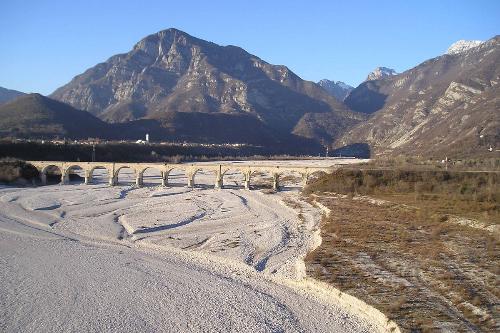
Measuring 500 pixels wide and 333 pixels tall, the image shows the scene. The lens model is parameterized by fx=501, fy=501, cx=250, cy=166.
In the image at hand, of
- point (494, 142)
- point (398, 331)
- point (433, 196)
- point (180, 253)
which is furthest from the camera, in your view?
point (494, 142)

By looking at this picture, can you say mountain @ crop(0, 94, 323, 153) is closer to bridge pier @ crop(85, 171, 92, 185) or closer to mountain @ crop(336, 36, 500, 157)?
mountain @ crop(336, 36, 500, 157)

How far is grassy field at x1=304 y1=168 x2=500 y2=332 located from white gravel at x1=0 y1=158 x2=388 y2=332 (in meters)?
1.39

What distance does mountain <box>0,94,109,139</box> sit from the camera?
395 feet

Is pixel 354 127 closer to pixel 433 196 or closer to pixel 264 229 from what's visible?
pixel 433 196

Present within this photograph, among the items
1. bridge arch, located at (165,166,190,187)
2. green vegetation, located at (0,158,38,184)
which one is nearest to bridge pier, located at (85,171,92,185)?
green vegetation, located at (0,158,38,184)

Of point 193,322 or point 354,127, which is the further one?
point 354,127

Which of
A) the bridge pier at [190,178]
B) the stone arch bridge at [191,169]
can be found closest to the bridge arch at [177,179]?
the stone arch bridge at [191,169]

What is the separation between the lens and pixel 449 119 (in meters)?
115

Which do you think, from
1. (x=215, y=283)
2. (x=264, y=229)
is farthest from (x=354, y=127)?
(x=215, y=283)

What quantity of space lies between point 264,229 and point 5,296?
1732cm

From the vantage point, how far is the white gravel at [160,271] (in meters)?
16.5

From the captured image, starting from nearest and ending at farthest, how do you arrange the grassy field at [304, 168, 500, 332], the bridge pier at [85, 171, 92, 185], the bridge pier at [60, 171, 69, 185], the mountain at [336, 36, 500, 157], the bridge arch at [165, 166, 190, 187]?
1. the grassy field at [304, 168, 500, 332]
2. the bridge arch at [165, 166, 190, 187]
3. the bridge pier at [85, 171, 92, 185]
4. the bridge pier at [60, 171, 69, 185]
5. the mountain at [336, 36, 500, 157]

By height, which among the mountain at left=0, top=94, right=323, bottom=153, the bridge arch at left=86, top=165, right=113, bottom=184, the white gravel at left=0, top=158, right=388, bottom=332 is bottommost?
the white gravel at left=0, top=158, right=388, bottom=332

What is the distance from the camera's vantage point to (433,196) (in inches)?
1650
